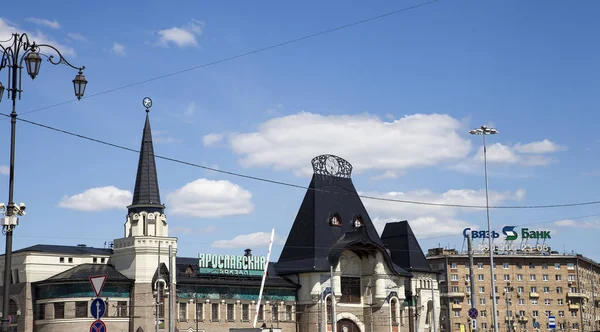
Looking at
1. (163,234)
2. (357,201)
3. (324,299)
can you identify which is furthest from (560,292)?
(163,234)

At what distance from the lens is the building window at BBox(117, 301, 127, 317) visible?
237 feet

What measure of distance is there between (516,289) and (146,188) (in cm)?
8072

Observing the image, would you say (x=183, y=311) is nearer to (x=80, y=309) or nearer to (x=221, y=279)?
(x=221, y=279)

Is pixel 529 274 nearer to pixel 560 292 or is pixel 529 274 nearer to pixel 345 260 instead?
pixel 560 292

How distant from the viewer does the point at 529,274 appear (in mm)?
139000

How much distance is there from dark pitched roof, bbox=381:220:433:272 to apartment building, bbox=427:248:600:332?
119ft

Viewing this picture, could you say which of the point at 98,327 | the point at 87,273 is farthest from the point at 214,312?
the point at 98,327

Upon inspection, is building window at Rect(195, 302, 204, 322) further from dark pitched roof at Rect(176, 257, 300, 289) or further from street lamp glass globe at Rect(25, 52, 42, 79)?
street lamp glass globe at Rect(25, 52, 42, 79)

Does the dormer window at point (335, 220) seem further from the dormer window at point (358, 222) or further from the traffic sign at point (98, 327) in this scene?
the traffic sign at point (98, 327)

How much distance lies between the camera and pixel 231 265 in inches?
3172

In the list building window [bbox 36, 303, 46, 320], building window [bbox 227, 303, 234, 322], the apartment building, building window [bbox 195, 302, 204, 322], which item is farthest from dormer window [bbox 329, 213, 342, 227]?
the apartment building

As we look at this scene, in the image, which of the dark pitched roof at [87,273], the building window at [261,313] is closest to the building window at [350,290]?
the building window at [261,313]

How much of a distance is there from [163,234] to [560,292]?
281 feet

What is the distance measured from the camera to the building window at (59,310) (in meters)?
71.1
